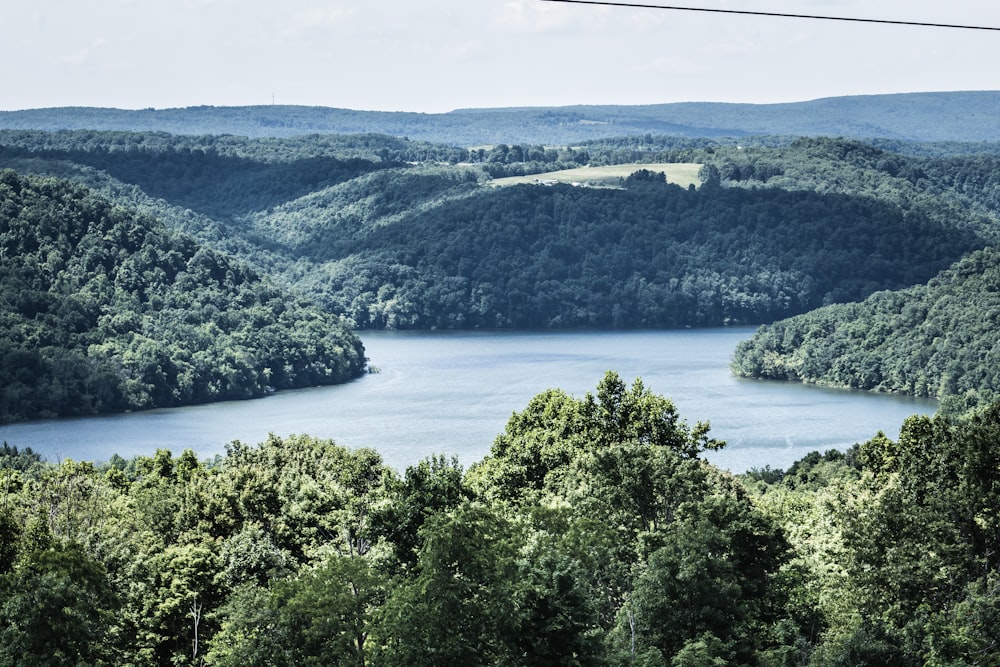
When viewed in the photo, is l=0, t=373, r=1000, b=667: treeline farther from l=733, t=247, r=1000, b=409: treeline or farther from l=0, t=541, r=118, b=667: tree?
l=733, t=247, r=1000, b=409: treeline

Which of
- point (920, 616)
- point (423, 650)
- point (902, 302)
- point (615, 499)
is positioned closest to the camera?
point (423, 650)

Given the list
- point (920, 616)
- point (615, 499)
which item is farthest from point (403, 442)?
point (920, 616)

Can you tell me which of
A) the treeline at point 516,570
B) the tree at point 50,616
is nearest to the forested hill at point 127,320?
the treeline at point 516,570

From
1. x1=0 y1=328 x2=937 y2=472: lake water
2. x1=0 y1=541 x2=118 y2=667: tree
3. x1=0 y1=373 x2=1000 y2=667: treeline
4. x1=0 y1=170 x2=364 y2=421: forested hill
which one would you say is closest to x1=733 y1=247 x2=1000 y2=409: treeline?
x1=0 y1=328 x2=937 y2=472: lake water

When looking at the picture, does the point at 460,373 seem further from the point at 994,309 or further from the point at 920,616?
the point at 920,616

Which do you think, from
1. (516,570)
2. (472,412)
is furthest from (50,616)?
(472,412)
